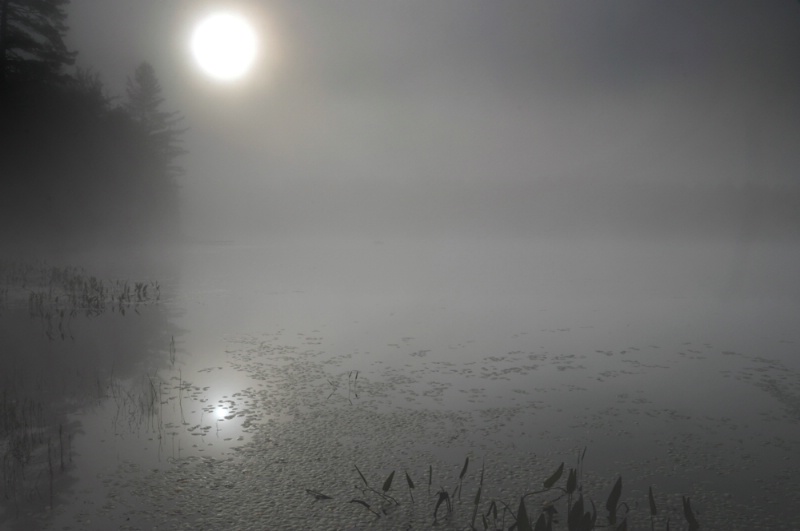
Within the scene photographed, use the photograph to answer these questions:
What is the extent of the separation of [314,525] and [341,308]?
9.66 meters

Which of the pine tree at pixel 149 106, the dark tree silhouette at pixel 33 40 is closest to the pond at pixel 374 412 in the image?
the dark tree silhouette at pixel 33 40

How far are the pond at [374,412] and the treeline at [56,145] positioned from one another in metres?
12.3

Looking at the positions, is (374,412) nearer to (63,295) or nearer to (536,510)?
(536,510)

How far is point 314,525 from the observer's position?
10.8 ft

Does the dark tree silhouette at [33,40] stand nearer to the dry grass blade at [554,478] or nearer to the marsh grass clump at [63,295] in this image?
the marsh grass clump at [63,295]

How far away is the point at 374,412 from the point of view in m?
5.51

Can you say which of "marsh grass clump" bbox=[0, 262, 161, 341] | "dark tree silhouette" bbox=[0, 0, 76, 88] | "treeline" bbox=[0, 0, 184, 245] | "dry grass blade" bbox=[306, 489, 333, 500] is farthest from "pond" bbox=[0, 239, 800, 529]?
"dark tree silhouette" bbox=[0, 0, 76, 88]

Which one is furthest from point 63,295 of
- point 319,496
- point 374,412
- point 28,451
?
point 319,496

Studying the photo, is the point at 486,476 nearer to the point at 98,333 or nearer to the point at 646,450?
the point at 646,450

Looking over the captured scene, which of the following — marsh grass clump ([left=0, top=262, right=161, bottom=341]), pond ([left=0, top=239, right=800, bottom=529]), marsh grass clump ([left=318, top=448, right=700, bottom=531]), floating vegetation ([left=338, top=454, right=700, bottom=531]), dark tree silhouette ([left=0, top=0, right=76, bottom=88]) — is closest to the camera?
floating vegetation ([left=338, top=454, right=700, bottom=531])

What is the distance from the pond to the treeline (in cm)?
1234

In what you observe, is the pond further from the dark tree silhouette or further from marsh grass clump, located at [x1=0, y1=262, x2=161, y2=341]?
the dark tree silhouette

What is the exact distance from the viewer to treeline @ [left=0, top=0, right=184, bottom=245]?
20625 millimetres

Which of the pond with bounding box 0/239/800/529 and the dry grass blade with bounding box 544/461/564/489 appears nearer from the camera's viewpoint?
the dry grass blade with bounding box 544/461/564/489
